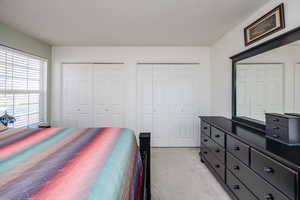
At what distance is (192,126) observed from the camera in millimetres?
3934

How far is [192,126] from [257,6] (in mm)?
2618

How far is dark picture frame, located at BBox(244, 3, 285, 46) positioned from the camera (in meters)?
1.78

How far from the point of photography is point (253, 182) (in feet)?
5.02

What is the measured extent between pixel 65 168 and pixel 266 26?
8.33ft

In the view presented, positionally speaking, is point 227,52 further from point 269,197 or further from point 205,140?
point 269,197

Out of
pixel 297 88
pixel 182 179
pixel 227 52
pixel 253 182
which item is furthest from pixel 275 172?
pixel 227 52

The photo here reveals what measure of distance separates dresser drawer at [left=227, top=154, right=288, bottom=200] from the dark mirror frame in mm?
581

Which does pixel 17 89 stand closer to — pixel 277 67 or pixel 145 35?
pixel 145 35

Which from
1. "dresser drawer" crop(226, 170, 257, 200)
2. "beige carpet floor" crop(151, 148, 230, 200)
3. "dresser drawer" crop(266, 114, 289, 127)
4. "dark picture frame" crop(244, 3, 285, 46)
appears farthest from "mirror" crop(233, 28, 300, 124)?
"beige carpet floor" crop(151, 148, 230, 200)

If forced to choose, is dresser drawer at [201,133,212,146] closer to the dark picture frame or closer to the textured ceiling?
the dark picture frame

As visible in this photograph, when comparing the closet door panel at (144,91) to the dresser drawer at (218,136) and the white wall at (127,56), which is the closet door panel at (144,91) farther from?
the dresser drawer at (218,136)

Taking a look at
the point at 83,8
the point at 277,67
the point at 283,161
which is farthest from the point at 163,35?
the point at 283,161

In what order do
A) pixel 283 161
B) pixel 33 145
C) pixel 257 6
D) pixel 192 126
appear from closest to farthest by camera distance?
pixel 283 161 < pixel 33 145 < pixel 257 6 < pixel 192 126

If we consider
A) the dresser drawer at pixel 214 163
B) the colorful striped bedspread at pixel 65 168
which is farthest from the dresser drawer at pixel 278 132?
the colorful striped bedspread at pixel 65 168
